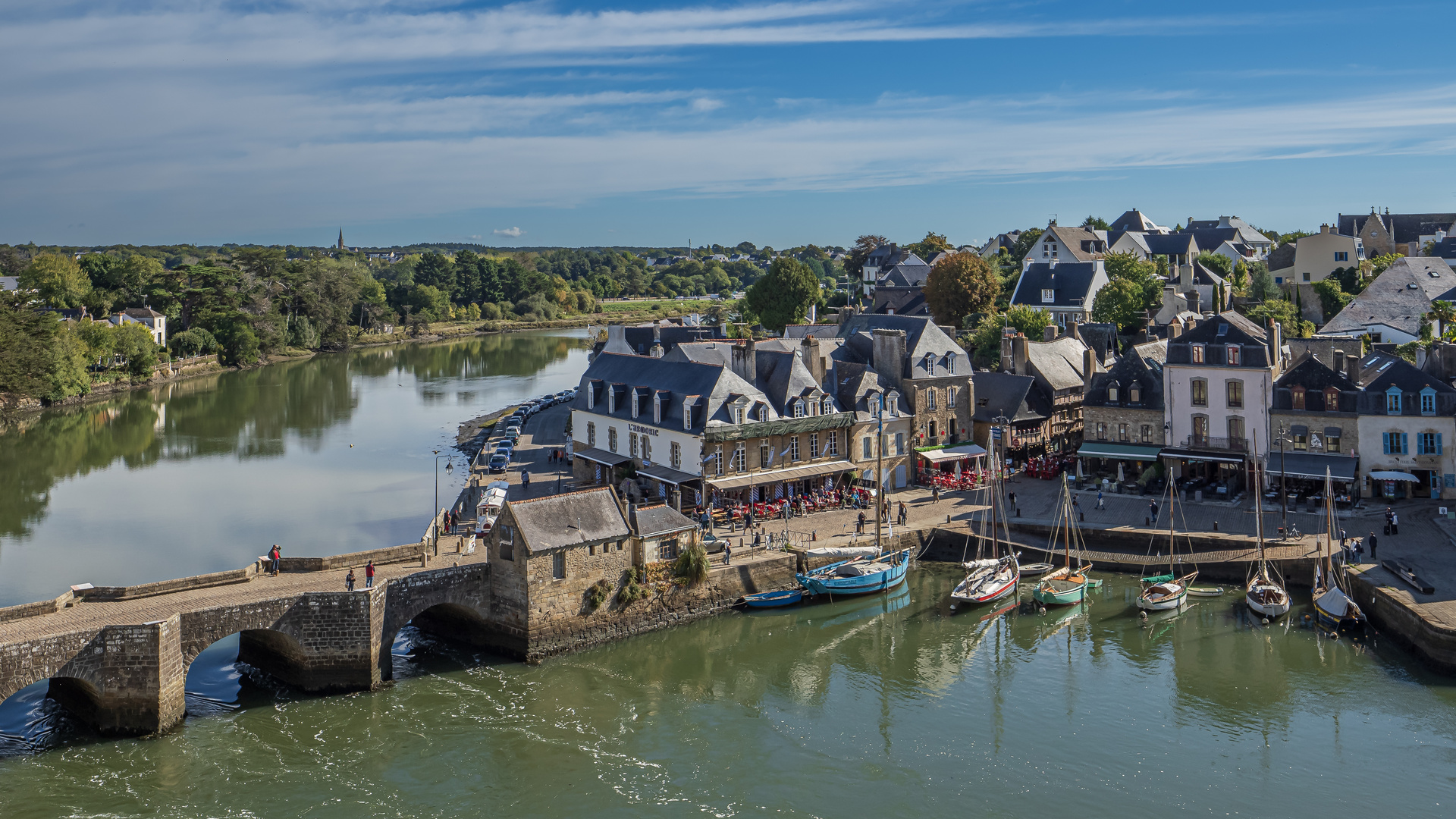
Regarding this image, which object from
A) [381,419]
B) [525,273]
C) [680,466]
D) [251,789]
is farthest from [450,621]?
[525,273]

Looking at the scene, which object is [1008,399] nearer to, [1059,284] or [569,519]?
[569,519]

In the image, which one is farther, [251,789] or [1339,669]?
[1339,669]

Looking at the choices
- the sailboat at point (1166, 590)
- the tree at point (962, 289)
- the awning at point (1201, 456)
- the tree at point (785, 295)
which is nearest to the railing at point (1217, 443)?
the awning at point (1201, 456)

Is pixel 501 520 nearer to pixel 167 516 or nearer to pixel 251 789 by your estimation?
pixel 251 789

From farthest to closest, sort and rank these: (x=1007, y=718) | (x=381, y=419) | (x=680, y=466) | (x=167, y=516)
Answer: (x=381, y=419), (x=167, y=516), (x=680, y=466), (x=1007, y=718)

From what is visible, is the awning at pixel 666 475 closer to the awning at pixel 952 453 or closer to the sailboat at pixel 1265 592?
the awning at pixel 952 453

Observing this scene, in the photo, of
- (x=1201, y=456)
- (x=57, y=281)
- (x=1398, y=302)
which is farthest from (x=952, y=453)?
(x=57, y=281)
